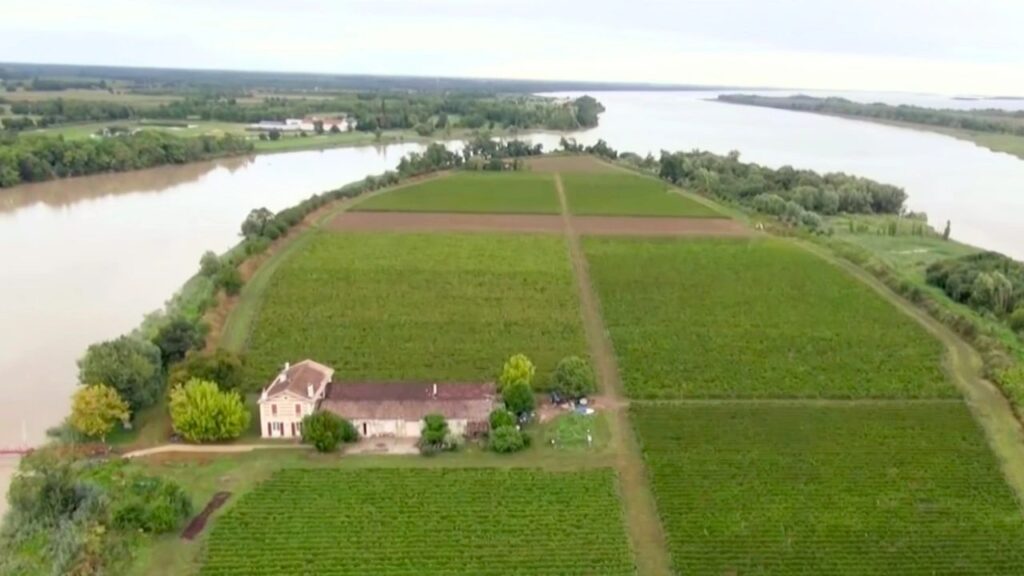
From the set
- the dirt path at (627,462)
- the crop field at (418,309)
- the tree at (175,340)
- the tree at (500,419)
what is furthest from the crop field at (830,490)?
the tree at (175,340)

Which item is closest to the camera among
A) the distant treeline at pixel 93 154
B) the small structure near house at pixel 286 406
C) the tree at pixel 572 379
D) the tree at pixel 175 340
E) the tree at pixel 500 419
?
the tree at pixel 500 419

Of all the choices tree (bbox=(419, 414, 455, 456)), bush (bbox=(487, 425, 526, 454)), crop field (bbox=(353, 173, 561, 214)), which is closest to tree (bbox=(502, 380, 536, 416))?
bush (bbox=(487, 425, 526, 454))

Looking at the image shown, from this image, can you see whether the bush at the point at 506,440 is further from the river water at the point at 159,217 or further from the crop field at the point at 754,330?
the river water at the point at 159,217

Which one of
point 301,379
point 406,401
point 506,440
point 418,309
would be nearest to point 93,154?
point 418,309

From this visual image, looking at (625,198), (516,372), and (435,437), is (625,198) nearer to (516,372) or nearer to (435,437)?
(516,372)

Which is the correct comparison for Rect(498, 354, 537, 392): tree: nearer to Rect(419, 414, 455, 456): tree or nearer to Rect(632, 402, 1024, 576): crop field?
Rect(419, 414, 455, 456): tree

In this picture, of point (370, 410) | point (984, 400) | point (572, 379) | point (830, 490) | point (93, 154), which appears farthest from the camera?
point (93, 154)
